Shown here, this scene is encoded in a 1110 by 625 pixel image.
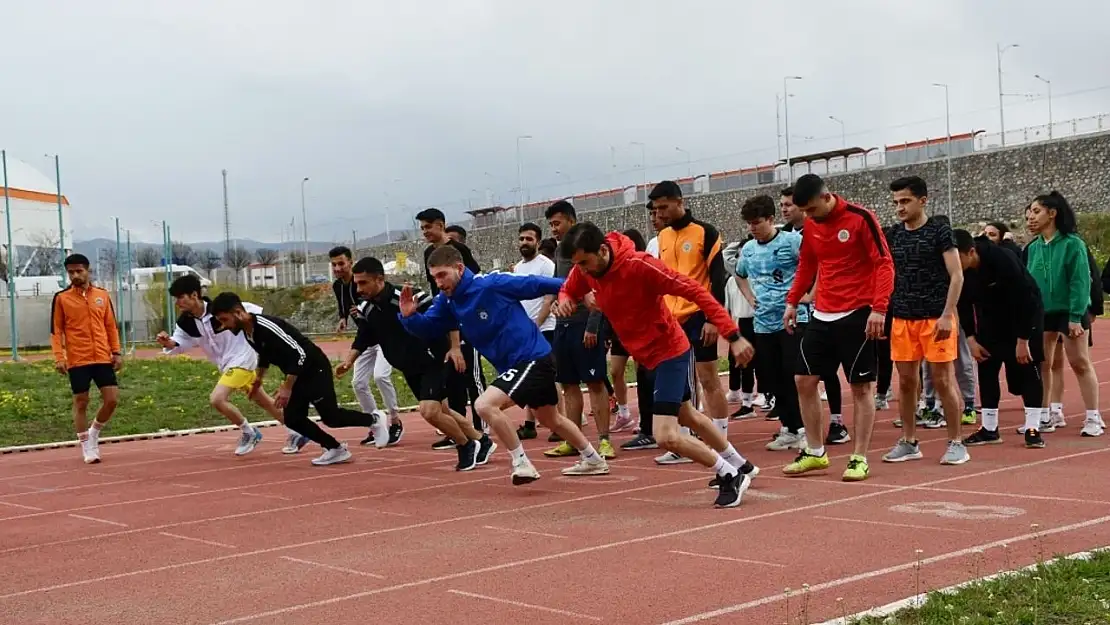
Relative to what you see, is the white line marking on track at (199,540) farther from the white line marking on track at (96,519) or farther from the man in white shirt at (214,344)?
the man in white shirt at (214,344)

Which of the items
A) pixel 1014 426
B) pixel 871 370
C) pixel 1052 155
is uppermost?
pixel 1052 155

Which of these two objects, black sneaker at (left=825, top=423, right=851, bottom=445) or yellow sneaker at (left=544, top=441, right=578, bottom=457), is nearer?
black sneaker at (left=825, top=423, right=851, bottom=445)

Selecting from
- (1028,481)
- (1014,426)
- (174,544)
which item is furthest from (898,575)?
(1014,426)

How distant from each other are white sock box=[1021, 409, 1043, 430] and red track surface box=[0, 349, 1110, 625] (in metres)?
0.20

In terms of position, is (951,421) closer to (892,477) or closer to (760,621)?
(892,477)

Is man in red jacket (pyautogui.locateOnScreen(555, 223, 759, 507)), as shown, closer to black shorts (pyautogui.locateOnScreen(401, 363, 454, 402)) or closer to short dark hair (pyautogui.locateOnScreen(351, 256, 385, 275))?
black shorts (pyautogui.locateOnScreen(401, 363, 454, 402))

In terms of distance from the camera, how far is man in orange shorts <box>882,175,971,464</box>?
865 centimetres

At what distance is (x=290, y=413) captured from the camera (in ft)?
37.1

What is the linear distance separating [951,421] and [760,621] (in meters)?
4.44

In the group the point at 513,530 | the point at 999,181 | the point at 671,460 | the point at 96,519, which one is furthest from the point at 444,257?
the point at 999,181

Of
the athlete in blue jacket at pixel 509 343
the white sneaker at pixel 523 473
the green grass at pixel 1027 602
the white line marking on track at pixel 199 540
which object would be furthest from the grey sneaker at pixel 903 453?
the white line marking on track at pixel 199 540

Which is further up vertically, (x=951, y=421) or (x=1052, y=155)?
(x=1052, y=155)

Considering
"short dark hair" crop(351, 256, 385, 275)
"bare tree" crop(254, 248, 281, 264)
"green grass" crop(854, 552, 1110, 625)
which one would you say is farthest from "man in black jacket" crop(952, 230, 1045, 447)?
"bare tree" crop(254, 248, 281, 264)

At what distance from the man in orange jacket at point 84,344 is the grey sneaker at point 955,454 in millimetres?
8194
